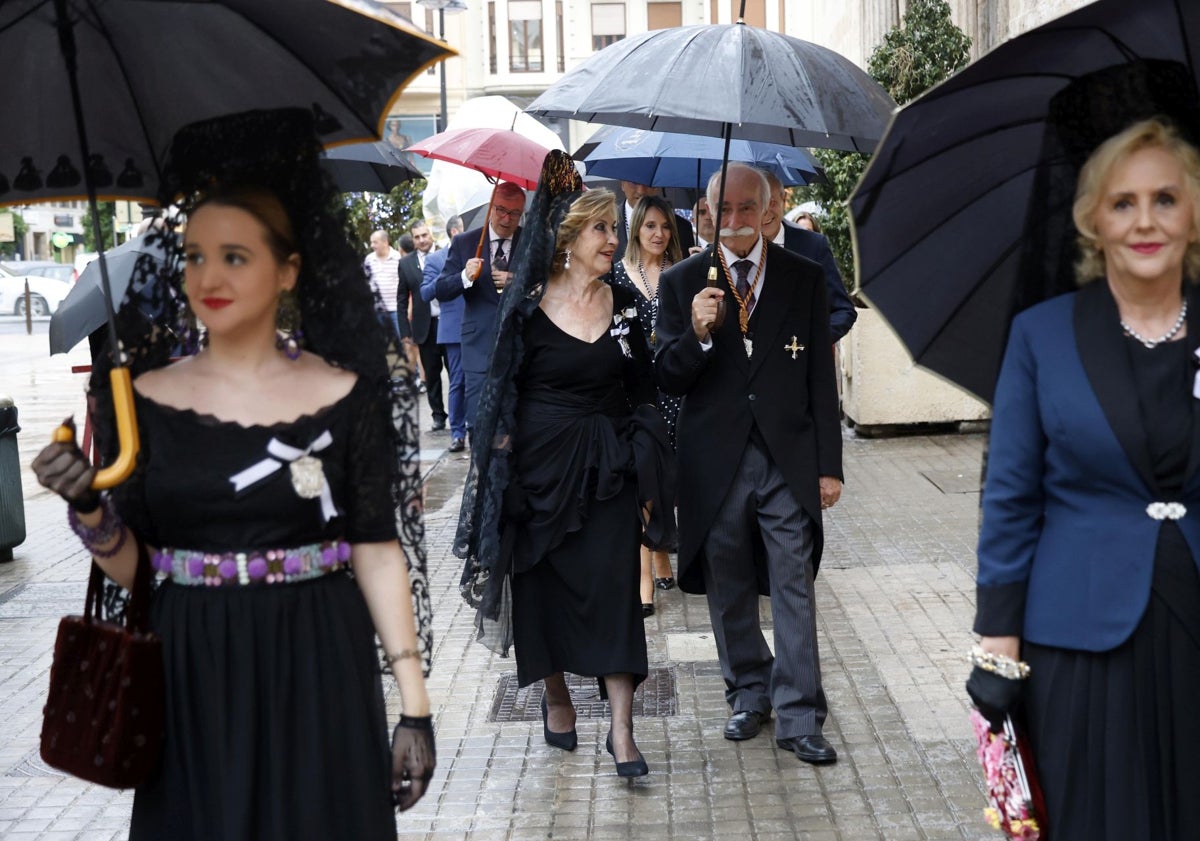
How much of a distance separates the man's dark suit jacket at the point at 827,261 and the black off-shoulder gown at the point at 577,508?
2.12 m

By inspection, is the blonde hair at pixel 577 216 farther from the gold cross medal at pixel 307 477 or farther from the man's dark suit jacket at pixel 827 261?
the gold cross medal at pixel 307 477

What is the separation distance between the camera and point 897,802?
5.14 meters

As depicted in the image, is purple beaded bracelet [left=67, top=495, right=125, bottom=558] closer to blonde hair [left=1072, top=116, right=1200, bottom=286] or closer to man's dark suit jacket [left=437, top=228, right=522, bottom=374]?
blonde hair [left=1072, top=116, right=1200, bottom=286]

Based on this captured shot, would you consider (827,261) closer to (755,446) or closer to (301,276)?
(755,446)

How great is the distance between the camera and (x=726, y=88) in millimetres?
5285

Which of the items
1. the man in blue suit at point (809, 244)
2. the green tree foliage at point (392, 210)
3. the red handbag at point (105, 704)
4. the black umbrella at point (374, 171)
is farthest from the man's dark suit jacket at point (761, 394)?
the green tree foliage at point (392, 210)

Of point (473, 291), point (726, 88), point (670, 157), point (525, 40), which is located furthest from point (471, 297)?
point (525, 40)

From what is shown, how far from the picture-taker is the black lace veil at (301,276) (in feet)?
10.9

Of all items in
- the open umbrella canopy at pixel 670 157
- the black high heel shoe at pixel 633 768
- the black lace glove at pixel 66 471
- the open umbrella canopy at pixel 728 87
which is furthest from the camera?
the open umbrella canopy at pixel 670 157

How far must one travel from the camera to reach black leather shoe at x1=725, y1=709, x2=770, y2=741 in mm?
5867

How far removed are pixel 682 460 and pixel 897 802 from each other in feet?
4.89

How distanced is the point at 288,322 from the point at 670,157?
6.03 m

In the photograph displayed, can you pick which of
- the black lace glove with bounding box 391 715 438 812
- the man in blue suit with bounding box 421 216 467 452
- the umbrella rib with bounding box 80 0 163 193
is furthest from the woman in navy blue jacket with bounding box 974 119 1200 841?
the man in blue suit with bounding box 421 216 467 452

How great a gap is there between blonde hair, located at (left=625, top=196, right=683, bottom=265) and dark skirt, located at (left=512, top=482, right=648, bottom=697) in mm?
2531
